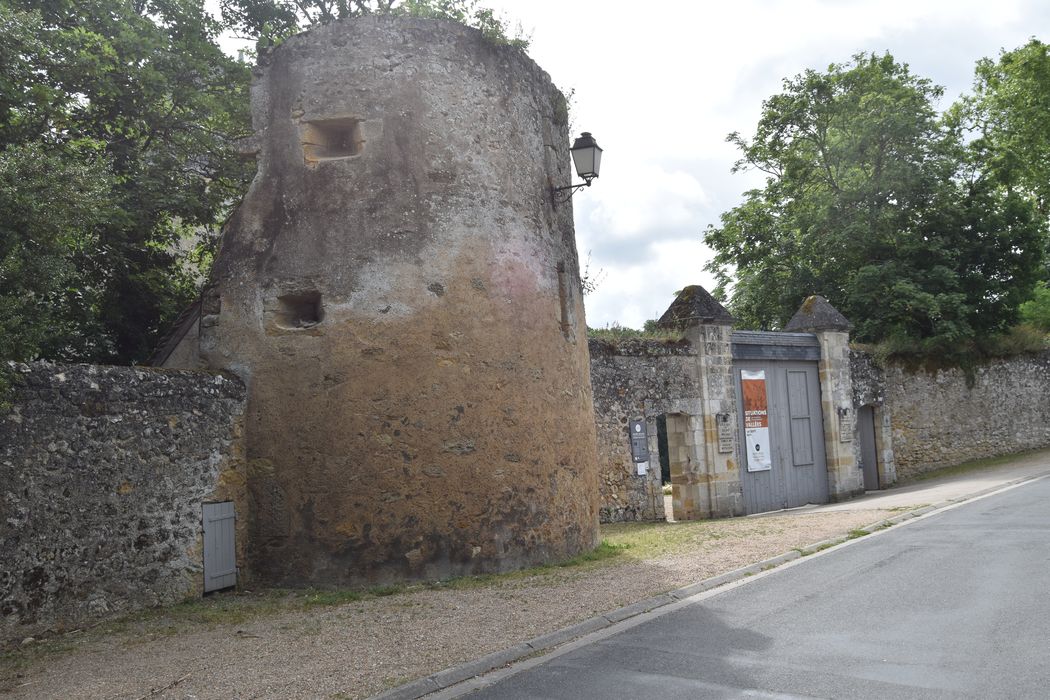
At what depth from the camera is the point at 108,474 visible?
281 inches

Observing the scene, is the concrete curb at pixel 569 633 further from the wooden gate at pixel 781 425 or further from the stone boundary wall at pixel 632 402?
the wooden gate at pixel 781 425

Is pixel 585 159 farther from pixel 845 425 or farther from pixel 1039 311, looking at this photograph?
pixel 1039 311

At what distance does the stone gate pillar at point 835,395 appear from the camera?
16.8m

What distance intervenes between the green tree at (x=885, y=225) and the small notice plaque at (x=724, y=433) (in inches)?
281

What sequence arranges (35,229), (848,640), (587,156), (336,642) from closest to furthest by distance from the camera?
(848,640), (336,642), (35,229), (587,156)

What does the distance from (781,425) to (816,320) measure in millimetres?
2554

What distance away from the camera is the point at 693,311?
14.6 m

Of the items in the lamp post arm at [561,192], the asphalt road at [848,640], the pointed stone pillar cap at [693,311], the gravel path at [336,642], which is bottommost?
the asphalt road at [848,640]

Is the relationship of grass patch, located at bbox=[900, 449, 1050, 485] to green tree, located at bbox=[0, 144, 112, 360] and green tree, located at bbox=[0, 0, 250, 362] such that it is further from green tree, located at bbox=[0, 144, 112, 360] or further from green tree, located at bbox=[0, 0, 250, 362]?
green tree, located at bbox=[0, 144, 112, 360]

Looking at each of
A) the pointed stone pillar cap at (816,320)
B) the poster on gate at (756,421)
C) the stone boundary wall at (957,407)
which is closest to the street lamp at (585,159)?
the poster on gate at (756,421)

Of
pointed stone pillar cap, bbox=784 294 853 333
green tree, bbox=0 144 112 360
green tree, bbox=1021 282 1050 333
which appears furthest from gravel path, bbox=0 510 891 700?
green tree, bbox=1021 282 1050 333

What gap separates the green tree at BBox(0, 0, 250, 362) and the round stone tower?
82.2 inches

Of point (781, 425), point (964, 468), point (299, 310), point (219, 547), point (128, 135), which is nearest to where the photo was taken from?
point (219, 547)

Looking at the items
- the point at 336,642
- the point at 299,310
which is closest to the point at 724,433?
the point at 299,310
